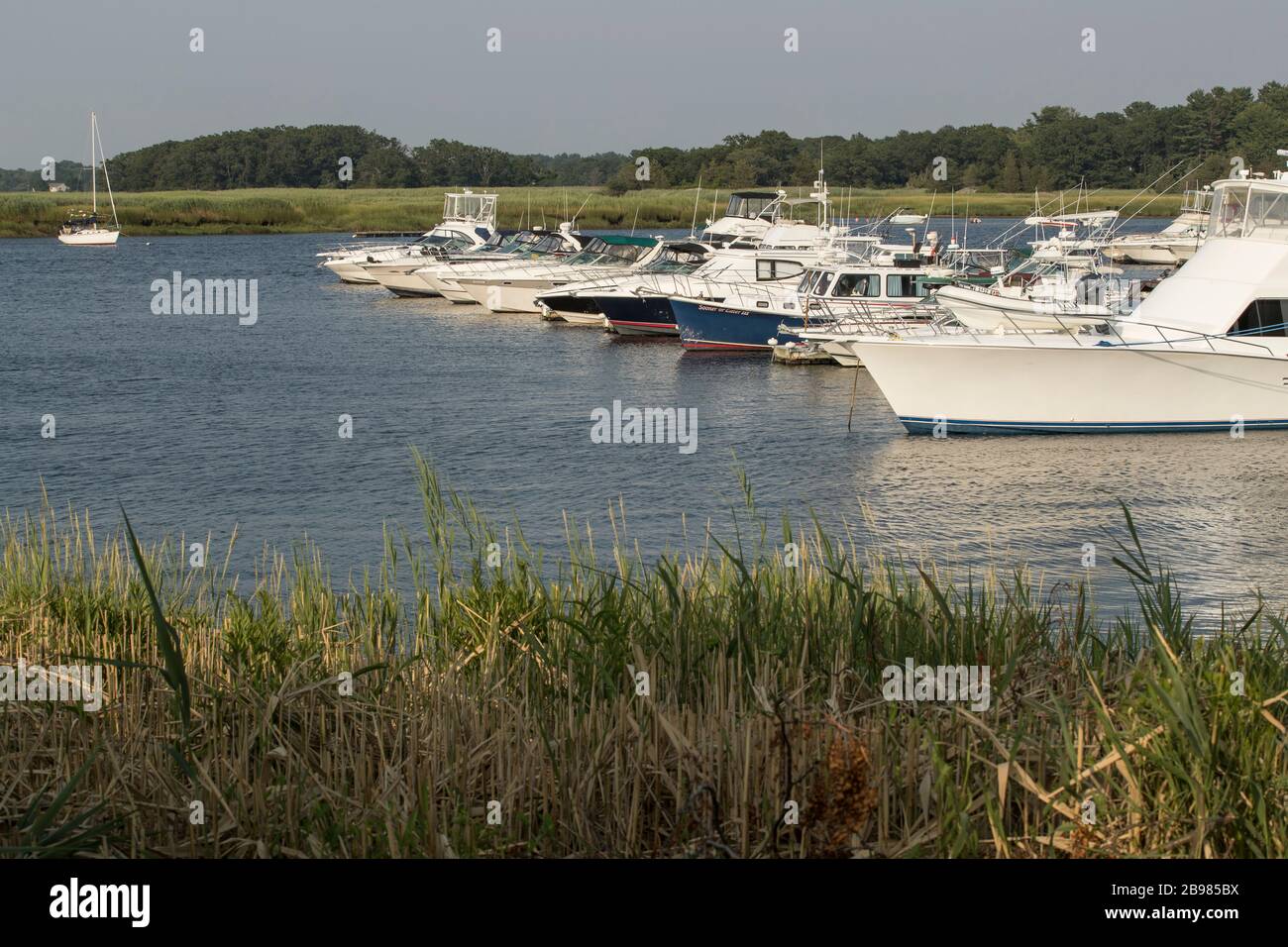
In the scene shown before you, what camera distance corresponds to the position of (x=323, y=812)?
186 inches

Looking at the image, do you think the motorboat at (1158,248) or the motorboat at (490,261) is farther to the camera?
the motorboat at (1158,248)

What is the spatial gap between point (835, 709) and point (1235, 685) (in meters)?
1.39

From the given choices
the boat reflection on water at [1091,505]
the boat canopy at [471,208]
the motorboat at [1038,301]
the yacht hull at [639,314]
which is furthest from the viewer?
the boat canopy at [471,208]

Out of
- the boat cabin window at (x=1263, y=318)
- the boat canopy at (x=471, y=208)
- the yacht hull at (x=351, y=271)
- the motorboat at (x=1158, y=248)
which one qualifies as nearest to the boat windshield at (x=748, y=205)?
the boat canopy at (x=471, y=208)

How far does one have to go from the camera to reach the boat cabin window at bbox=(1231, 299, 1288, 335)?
23594 millimetres

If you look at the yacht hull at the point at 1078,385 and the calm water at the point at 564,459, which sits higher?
the yacht hull at the point at 1078,385

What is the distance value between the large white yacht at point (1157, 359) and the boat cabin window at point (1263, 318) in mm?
16

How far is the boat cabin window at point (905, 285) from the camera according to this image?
35.6 metres

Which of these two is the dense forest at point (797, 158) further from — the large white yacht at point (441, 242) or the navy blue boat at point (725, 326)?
the navy blue boat at point (725, 326)

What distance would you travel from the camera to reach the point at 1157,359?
78.7 feet

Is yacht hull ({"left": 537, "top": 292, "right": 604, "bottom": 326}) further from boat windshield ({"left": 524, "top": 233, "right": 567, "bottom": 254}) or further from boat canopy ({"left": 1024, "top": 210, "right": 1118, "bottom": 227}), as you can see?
boat canopy ({"left": 1024, "top": 210, "right": 1118, "bottom": 227})

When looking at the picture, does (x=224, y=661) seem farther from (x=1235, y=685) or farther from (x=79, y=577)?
(x=1235, y=685)

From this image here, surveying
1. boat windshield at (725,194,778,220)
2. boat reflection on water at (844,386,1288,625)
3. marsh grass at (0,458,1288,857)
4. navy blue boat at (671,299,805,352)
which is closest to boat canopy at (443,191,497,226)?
boat windshield at (725,194,778,220)

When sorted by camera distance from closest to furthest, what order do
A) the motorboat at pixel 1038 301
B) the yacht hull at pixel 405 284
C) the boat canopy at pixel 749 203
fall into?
the motorboat at pixel 1038 301, the boat canopy at pixel 749 203, the yacht hull at pixel 405 284
